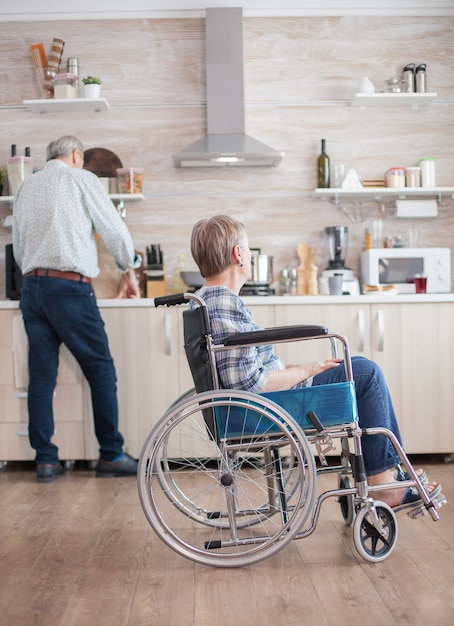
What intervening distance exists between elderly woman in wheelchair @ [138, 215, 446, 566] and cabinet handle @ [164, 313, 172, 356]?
1.29 m

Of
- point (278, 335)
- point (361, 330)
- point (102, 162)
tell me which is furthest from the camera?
point (102, 162)

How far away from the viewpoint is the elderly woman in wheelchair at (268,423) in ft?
6.72

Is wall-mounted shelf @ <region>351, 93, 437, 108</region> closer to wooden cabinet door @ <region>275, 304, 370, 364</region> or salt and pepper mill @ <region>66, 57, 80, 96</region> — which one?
wooden cabinet door @ <region>275, 304, 370, 364</region>

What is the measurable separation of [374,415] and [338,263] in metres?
2.04

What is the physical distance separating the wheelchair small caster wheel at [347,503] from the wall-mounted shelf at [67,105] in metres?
2.56

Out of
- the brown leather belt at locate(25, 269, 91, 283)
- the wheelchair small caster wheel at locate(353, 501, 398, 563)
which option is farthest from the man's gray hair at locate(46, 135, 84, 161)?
the wheelchair small caster wheel at locate(353, 501, 398, 563)

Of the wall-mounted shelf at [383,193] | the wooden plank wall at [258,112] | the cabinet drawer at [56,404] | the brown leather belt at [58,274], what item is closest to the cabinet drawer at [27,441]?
the cabinet drawer at [56,404]

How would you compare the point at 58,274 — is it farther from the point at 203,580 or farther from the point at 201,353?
the point at 203,580

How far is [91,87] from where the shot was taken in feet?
13.6

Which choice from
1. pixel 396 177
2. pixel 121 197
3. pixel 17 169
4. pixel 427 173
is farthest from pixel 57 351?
pixel 427 173

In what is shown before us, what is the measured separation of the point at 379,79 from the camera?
430cm

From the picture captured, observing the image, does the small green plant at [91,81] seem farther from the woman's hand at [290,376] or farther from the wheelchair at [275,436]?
the woman's hand at [290,376]

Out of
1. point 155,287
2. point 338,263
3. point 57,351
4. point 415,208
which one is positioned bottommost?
point 57,351

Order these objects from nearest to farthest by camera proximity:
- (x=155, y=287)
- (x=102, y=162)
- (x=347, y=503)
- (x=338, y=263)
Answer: (x=347, y=503), (x=155, y=287), (x=338, y=263), (x=102, y=162)
